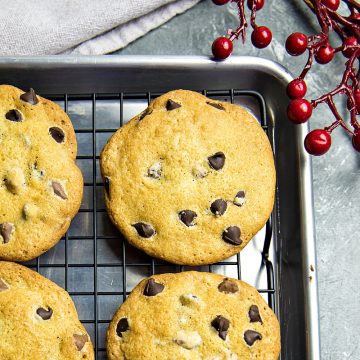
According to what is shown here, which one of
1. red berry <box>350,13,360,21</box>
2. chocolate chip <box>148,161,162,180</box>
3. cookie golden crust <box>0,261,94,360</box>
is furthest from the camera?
red berry <box>350,13,360,21</box>

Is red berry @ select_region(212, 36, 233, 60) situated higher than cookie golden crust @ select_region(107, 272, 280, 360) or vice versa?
red berry @ select_region(212, 36, 233, 60)

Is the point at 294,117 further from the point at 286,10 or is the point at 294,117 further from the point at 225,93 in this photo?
the point at 286,10

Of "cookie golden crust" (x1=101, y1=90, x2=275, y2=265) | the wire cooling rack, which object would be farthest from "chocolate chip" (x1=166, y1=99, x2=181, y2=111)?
the wire cooling rack

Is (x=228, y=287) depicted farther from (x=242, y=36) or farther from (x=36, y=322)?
(x=242, y=36)

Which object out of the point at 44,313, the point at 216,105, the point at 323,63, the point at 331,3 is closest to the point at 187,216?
the point at 216,105

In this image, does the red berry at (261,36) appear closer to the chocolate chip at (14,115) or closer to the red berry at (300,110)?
the red berry at (300,110)

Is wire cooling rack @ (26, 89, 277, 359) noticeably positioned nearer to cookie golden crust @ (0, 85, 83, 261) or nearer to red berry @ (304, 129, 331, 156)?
cookie golden crust @ (0, 85, 83, 261)

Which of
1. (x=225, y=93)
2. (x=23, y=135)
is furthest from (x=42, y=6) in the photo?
(x=225, y=93)
